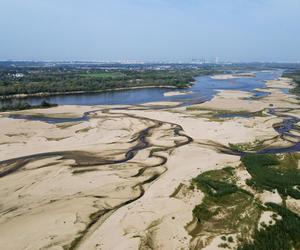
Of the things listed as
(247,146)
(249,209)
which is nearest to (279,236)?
(249,209)

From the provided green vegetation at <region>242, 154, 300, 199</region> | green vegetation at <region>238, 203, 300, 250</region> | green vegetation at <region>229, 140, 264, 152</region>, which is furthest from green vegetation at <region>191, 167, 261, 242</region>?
green vegetation at <region>229, 140, 264, 152</region>

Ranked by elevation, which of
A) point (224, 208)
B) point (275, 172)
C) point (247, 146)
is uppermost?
point (275, 172)

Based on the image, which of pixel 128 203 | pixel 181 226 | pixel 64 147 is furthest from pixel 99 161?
pixel 181 226

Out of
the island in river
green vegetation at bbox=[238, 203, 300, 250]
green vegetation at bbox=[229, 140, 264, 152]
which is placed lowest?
green vegetation at bbox=[229, 140, 264, 152]

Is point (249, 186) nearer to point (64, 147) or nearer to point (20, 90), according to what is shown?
point (64, 147)

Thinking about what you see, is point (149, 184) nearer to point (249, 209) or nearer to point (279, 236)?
point (249, 209)

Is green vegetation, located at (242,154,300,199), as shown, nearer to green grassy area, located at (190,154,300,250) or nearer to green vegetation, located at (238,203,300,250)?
green grassy area, located at (190,154,300,250)
